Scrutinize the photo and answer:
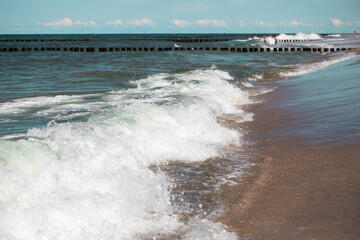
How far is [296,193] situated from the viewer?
15.9 ft

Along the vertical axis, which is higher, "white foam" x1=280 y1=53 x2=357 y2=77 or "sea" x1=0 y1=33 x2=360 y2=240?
"white foam" x1=280 y1=53 x2=357 y2=77

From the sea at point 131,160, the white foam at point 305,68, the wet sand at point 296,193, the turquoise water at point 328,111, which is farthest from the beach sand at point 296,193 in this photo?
the white foam at point 305,68

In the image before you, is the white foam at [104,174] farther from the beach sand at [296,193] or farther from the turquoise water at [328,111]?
the turquoise water at [328,111]

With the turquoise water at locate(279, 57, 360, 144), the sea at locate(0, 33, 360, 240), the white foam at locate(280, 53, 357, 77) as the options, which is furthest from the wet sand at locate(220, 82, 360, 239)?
the white foam at locate(280, 53, 357, 77)

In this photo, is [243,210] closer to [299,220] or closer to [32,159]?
[299,220]

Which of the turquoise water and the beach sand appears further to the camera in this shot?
the turquoise water

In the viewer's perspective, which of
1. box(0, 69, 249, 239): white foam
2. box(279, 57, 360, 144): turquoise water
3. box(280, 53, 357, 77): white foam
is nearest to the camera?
box(0, 69, 249, 239): white foam

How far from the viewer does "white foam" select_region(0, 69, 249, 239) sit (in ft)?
12.8

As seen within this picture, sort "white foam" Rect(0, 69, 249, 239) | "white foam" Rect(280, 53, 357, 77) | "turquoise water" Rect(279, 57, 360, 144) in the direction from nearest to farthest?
"white foam" Rect(0, 69, 249, 239) < "turquoise water" Rect(279, 57, 360, 144) < "white foam" Rect(280, 53, 357, 77)

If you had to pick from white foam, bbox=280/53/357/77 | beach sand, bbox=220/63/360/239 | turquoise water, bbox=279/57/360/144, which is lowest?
beach sand, bbox=220/63/360/239

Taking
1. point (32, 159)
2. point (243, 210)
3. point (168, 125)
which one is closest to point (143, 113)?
point (168, 125)

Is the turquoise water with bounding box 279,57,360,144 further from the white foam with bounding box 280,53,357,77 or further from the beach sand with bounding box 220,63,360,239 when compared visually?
the white foam with bounding box 280,53,357,77

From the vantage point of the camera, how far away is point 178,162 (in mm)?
6297

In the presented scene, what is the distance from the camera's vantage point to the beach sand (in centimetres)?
394
